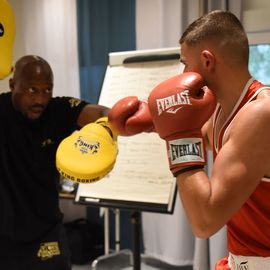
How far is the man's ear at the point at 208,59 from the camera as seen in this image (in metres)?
1.28

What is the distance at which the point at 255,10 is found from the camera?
10.1 ft

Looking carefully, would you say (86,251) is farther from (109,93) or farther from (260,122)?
(260,122)

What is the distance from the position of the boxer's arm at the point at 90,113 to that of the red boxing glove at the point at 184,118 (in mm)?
759

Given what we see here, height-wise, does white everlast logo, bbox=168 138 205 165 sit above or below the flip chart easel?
above

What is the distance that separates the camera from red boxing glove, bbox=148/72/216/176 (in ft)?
4.00

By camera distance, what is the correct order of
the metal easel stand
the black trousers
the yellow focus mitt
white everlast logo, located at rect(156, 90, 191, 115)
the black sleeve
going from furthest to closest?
the metal easel stand, the black sleeve, the black trousers, the yellow focus mitt, white everlast logo, located at rect(156, 90, 191, 115)

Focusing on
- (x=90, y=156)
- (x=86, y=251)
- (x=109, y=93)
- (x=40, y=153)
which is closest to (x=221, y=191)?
(x=90, y=156)

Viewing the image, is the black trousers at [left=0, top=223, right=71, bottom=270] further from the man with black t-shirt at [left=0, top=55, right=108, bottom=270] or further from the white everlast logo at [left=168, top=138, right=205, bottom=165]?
the white everlast logo at [left=168, top=138, right=205, bottom=165]

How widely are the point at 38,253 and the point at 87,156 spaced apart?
72cm

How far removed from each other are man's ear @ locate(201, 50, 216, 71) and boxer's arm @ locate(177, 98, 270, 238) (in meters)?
0.20

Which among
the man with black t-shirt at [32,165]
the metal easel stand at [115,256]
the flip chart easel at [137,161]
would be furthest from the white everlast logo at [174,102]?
the metal easel stand at [115,256]

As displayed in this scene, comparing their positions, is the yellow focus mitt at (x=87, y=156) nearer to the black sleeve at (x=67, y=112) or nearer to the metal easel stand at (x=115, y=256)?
the black sleeve at (x=67, y=112)

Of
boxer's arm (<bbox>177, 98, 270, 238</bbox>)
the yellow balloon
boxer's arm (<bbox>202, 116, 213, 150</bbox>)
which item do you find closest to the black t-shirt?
the yellow balloon

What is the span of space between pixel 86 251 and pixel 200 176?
270cm
